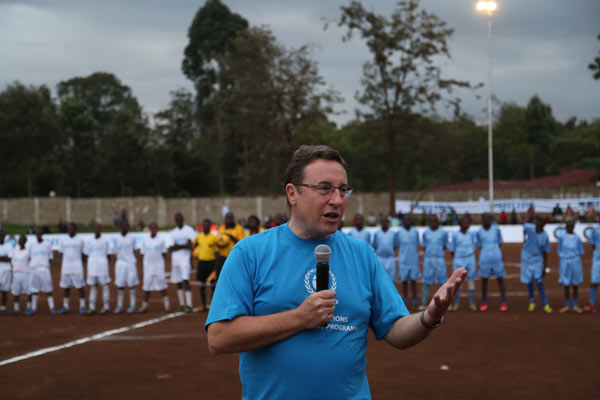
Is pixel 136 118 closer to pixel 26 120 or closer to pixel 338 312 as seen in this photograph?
pixel 26 120

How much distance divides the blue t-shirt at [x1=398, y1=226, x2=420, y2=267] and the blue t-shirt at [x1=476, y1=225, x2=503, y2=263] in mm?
1478

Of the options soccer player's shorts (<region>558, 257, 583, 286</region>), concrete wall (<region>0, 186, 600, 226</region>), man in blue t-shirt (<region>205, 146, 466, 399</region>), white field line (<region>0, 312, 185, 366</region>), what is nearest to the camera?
man in blue t-shirt (<region>205, 146, 466, 399</region>)

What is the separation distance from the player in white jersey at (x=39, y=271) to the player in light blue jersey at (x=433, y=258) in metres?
8.88

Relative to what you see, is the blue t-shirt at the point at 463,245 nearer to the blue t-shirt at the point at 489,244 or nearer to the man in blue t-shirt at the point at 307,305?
the blue t-shirt at the point at 489,244

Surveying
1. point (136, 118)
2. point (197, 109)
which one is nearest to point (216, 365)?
point (197, 109)

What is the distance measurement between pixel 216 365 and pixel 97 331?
4120 mm

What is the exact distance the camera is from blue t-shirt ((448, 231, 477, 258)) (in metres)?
13.8

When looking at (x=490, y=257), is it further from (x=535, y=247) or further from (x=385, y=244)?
(x=385, y=244)

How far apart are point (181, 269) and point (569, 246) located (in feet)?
29.0

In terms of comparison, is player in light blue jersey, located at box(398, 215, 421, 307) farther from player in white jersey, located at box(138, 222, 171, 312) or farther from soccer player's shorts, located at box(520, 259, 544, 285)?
player in white jersey, located at box(138, 222, 171, 312)

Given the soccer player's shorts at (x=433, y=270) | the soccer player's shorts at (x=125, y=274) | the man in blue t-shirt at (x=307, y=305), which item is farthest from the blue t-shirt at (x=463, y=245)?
the man in blue t-shirt at (x=307, y=305)

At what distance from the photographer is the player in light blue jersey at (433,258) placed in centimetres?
1380

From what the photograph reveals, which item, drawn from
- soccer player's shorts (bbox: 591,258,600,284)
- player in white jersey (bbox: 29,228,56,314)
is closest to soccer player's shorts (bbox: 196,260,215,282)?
player in white jersey (bbox: 29,228,56,314)

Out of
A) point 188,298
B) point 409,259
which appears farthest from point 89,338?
point 409,259
